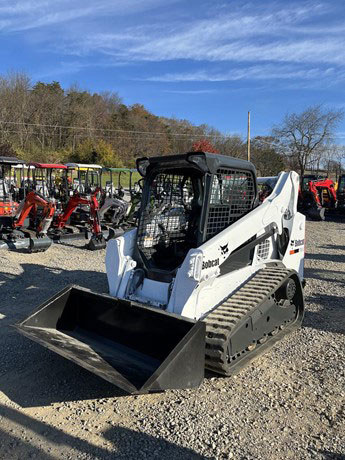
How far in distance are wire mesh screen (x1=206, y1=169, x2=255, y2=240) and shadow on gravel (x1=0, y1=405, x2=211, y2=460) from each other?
6.38 feet

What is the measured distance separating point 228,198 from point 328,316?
7.92 feet

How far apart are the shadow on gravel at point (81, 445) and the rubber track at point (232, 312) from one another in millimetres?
769

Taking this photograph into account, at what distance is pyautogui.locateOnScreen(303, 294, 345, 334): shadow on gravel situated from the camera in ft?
16.8

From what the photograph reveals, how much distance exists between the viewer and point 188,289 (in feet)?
12.1

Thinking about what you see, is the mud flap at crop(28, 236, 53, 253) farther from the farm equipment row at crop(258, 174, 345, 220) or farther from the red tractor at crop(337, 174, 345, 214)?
the red tractor at crop(337, 174, 345, 214)

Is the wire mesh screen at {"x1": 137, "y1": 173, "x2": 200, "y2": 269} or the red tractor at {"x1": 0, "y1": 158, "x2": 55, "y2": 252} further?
the red tractor at {"x1": 0, "y1": 158, "x2": 55, "y2": 252}

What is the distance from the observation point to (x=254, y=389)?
11.9 feet

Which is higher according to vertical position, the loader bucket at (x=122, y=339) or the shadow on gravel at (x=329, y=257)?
the loader bucket at (x=122, y=339)

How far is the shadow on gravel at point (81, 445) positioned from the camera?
2.75 metres

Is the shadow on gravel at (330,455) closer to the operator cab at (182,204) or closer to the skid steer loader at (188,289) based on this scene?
the skid steer loader at (188,289)

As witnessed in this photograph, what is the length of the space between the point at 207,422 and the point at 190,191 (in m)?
2.52

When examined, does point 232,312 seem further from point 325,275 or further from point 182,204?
point 325,275

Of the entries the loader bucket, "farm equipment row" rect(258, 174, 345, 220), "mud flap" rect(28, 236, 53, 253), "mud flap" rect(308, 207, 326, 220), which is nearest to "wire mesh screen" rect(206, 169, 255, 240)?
the loader bucket

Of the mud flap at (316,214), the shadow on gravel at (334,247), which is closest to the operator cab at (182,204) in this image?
the shadow on gravel at (334,247)
